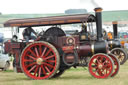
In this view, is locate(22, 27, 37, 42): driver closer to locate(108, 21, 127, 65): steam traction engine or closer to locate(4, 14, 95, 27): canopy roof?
locate(4, 14, 95, 27): canopy roof

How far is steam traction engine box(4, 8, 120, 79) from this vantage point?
1284cm

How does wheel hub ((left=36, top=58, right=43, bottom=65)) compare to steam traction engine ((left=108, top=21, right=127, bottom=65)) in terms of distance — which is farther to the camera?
steam traction engine ((left=108, top=21, right=127, bottom=65))

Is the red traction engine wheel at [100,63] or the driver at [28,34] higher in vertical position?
the driver at [28,34]

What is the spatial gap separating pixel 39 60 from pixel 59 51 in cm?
73

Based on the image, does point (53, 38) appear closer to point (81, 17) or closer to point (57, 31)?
point (57, 31)

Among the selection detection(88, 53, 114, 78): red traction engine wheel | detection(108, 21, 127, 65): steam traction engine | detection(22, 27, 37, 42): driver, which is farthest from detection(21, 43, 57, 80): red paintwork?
detection(108, 21, 127, 65): steam traction engine

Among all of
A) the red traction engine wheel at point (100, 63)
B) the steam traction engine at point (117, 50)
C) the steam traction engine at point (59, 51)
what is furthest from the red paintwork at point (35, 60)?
the steam traction engine at point (117, 50)

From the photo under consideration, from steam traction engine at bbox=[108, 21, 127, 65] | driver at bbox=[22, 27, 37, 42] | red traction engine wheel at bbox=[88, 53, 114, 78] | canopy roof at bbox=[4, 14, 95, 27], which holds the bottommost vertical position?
steam traction engine at bbox=[108, 21, 127, 65]

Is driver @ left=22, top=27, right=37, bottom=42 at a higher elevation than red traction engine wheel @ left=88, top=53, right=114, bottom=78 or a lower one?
higher

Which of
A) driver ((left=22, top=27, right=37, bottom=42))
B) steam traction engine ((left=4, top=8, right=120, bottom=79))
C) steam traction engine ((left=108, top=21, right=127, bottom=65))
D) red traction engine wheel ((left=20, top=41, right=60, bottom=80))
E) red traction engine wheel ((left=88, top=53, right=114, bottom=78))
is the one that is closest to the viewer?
red traction engine wheel ((left=88, top=53, right=114, bottom=78))

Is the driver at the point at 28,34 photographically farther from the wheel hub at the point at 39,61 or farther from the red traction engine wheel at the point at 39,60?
the wheel hub at the point at 39,61

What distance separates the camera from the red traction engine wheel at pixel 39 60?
13.0 meters

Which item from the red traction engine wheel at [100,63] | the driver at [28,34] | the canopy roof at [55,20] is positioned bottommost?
the red traction engine wheel at [100,63]

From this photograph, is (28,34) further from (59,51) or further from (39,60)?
(59,51)
